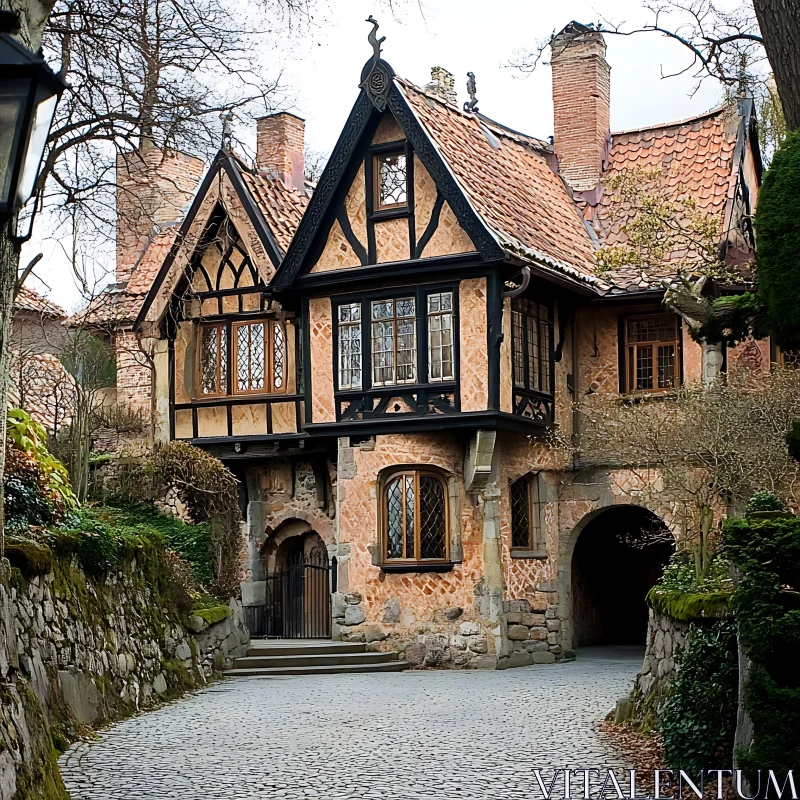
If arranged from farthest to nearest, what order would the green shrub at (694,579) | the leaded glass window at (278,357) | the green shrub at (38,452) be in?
the leaded glass window at (278,357), the green shrub at (38,452), the green shrub at (694,579)

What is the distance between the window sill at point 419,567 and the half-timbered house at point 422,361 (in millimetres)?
39

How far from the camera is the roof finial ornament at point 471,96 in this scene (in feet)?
91.4

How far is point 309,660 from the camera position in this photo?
66.5 ft

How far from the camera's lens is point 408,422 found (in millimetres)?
21484

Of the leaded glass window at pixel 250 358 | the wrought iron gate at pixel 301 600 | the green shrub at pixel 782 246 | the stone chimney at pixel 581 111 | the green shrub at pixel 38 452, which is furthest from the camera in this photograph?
the stone chimney at pixel 581 111

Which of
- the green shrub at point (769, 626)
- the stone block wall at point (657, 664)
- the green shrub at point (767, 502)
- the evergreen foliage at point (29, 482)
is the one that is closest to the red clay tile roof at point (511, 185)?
the evergreen foliage at point (29, 482)

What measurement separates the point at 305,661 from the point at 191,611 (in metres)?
3.18

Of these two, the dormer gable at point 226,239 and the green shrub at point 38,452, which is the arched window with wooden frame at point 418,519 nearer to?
the dormer gable at point 226,239

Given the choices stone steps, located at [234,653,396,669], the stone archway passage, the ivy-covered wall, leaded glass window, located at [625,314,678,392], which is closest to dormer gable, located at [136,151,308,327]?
the stone archway passage

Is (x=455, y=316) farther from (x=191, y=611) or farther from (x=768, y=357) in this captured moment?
(x=191, y=611)

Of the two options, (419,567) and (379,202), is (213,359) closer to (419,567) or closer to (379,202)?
(379,202)

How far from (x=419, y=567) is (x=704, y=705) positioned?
41.3 ft

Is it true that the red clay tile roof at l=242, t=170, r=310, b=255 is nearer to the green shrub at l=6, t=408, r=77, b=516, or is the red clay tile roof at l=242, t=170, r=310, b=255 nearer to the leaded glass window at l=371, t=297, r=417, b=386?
the leaded glass window at l=371, t=297, r=417, b=386

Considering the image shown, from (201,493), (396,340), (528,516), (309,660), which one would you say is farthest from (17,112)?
(528,516)
